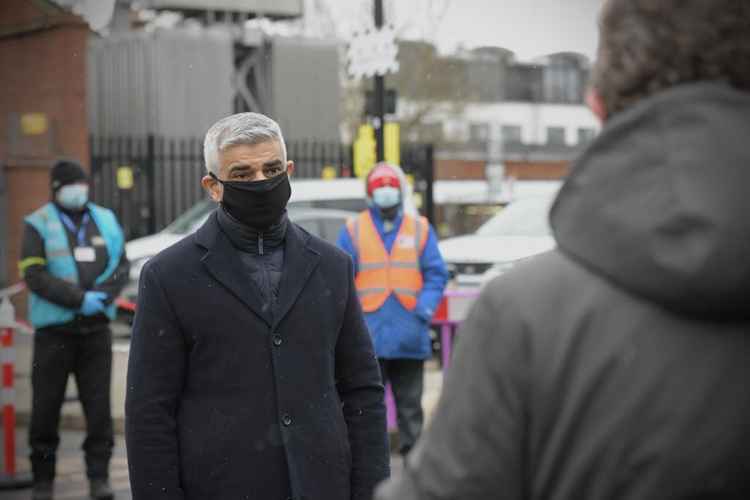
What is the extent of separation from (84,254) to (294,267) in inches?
173

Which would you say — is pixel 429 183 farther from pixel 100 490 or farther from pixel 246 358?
pixel 246 358

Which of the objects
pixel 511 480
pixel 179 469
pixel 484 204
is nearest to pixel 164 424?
pixel 179 469

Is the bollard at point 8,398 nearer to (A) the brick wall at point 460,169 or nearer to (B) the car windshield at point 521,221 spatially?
(B) the car windshield at point 521,221

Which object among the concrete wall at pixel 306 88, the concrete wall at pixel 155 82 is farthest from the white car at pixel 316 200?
the concrete wall at pixel 306 88

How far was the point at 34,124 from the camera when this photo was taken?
1862cm

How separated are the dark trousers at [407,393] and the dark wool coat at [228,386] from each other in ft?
14.4

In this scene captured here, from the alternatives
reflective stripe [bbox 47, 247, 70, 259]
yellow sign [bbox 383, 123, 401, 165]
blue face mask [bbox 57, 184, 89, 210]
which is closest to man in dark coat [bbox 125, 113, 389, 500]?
reflective stripe [bbox 47, 247, 70, 259]

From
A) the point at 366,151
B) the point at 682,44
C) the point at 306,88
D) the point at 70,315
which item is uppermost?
the point at 306,88

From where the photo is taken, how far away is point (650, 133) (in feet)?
5.08

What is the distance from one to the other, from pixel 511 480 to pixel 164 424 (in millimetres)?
1813

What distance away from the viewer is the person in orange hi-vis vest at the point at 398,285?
7.76 m

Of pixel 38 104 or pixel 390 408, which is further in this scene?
pixel 38 104

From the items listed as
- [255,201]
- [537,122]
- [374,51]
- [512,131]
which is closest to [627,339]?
[255,201]

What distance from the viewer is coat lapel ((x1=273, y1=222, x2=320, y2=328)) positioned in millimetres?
3393
